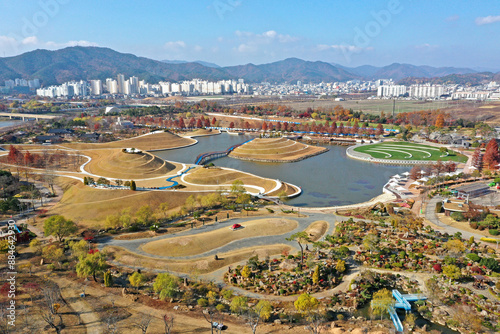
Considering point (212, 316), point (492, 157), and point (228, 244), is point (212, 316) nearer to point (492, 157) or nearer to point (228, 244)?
point (228, 244)

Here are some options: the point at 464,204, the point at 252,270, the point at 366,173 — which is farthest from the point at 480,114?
the point at 252,270

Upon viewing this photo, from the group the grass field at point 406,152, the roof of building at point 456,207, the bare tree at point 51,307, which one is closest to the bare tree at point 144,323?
the bare tree at point 51,307

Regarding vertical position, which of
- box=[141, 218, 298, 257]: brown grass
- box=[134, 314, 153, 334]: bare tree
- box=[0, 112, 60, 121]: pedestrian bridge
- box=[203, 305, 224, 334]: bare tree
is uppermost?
box=[0, 112, 60, 121]: pedestrian bridge

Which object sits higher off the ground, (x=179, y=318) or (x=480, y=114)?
(x=480, y=114)

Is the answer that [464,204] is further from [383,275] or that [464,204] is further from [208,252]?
[208,252]

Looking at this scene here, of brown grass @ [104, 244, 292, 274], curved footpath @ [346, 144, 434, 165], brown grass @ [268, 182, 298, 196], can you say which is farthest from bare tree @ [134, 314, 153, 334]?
curved footpath @ [346, 144, 434, 165]

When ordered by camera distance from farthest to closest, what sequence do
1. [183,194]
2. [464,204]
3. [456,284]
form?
[183,194], [464,204], [456,284]

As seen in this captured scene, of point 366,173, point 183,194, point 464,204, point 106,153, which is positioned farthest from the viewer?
point 106,153

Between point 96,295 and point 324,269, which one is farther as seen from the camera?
point 324,269

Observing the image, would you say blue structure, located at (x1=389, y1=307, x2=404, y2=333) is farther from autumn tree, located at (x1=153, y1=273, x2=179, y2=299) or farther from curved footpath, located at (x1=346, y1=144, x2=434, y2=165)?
curved footpath, located at (x1=346, y1=144, x2=434, y2=165)
